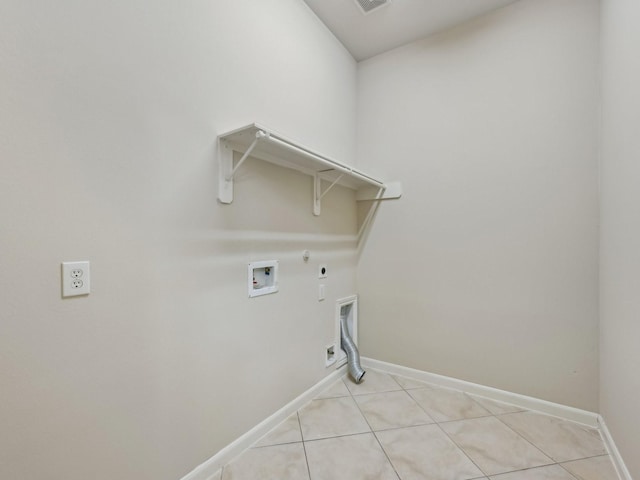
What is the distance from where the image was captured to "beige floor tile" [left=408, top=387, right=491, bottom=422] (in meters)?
1.82

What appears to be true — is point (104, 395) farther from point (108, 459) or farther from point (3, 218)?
point (3, 218)

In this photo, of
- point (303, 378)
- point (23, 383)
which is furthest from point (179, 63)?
point (303, 378)

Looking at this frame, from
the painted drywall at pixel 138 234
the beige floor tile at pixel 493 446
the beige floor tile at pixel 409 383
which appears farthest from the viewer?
the beige floor tile at pixel 409 383

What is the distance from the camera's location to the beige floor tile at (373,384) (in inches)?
84.2

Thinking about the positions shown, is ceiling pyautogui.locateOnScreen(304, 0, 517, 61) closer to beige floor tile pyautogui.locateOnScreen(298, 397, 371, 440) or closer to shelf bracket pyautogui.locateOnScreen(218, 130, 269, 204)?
shelf bracket pyautogui.locateOnScreen(218, 130, 269, 204)

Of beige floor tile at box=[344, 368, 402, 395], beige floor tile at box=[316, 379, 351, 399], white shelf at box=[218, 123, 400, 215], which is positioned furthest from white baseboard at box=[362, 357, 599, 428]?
white shelf at box=[218, 123, 400, 215]

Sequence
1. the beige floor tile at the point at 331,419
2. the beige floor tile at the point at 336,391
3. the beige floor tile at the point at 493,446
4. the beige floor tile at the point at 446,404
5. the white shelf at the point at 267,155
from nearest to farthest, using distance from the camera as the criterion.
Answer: the white shelf at the point at 267,155 < the beige floor tile at the point at 493,446 < the beige floor tile at the point at 331,419 < the beige floor tile at the point at 446,404 < the beige floor tile at the point at 336,391

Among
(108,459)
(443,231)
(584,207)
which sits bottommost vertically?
(108,459)

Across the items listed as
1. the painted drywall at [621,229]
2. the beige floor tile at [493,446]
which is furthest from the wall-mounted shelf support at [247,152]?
the beige floor tile at [493,446]

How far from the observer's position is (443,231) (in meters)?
2.19

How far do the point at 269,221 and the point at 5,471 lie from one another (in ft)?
4.36

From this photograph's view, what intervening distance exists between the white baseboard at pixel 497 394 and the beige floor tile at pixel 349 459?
0.83m

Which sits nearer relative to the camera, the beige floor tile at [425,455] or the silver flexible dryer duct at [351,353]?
the beige floor tile at [425,455]

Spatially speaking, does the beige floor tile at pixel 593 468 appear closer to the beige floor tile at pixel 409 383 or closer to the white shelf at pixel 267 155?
the beige floor tile at pixel 409 383
